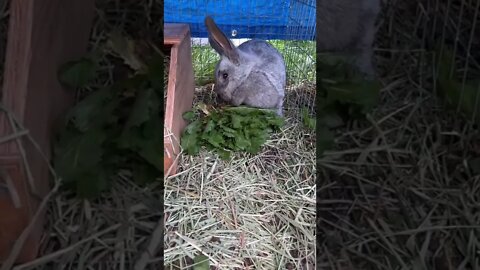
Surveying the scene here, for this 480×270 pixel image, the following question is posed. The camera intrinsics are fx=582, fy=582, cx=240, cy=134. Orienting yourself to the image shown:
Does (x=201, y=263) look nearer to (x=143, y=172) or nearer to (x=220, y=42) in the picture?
(x=143, y=172)

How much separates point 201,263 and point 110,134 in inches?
13.0

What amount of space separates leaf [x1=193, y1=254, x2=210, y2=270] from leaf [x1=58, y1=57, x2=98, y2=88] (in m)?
0.38

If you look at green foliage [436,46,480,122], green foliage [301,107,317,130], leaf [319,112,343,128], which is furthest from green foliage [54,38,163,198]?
green foliage [301,107,317,130]

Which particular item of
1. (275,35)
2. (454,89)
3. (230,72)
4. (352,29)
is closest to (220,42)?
(230,72)

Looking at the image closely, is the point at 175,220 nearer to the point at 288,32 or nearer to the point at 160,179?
the point at 160,179

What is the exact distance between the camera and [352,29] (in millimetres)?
776

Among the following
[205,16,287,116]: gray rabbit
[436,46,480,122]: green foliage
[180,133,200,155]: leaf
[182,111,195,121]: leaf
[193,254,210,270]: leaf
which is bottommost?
[193,254,210,270]: leaf

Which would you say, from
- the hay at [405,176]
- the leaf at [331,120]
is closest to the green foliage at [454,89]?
the hay at [405,176]

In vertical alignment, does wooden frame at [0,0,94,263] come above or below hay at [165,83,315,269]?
above

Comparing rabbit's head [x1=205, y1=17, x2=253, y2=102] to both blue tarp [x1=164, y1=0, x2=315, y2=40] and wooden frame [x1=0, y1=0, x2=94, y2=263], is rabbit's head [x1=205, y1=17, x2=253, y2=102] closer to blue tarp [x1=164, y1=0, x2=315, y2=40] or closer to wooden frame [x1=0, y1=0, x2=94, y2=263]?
blue tarp [x1=164, y1=0, x2=315, y2=40]

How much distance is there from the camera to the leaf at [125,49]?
621mm

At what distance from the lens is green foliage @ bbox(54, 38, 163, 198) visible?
61cm

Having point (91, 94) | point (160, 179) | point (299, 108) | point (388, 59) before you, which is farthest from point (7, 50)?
point (299, 108)

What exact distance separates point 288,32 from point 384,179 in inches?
30.5
